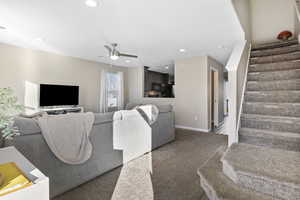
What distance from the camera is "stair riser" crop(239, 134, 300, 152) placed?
188 cm

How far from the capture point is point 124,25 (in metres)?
2.85

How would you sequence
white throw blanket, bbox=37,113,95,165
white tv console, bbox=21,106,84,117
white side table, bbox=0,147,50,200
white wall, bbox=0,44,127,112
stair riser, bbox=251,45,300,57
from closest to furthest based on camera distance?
white side table, bbox=0,147,50,200, white throw blanket, bbox=37,113,95,165, stair riser, bbox=251,45,300,57, white wall, bbox=0,44,127,112, white tv console, bbox=21,106,84,117

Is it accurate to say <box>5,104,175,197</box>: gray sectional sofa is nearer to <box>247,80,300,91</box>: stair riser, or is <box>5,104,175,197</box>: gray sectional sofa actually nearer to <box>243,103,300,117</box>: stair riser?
<box>243,103,300,117</box>: stair riser

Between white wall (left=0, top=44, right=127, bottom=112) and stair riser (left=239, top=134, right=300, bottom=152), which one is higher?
white wall (left=0, top=44, right=127, bottom=112)

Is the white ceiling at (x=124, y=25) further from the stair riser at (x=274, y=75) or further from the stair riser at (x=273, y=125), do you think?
the stair riser at (x=273, y=125)

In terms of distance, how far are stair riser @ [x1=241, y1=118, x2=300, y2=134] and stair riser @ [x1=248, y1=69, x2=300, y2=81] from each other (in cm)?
107

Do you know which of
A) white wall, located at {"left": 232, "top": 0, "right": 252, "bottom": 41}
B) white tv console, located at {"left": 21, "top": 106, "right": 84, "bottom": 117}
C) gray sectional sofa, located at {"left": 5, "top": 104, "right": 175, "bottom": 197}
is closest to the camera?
gray sectional sofa, located at {"left": 5, "top": 104, "right": 175, "bottom": 197}

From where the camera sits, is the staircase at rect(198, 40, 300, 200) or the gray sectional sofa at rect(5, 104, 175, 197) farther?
the gray sectional sofa at rect(5, 104, 175, 197)

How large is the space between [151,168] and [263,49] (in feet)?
13.2

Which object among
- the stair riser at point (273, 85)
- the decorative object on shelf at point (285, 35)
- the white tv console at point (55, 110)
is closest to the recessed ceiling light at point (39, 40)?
the white tv console at point (55, 110)

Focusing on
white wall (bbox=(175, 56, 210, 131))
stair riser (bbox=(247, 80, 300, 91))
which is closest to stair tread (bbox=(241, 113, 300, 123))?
stair riser (bbox=(247, 80, 300, 91))

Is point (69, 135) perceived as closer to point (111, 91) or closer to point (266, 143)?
point (266, 143)

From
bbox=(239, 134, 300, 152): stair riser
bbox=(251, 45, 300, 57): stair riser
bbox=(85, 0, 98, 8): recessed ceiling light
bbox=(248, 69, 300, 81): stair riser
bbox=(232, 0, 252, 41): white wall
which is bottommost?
bbox=(239, 134, 300, 152): stair riser

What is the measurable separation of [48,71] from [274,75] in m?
5.86
